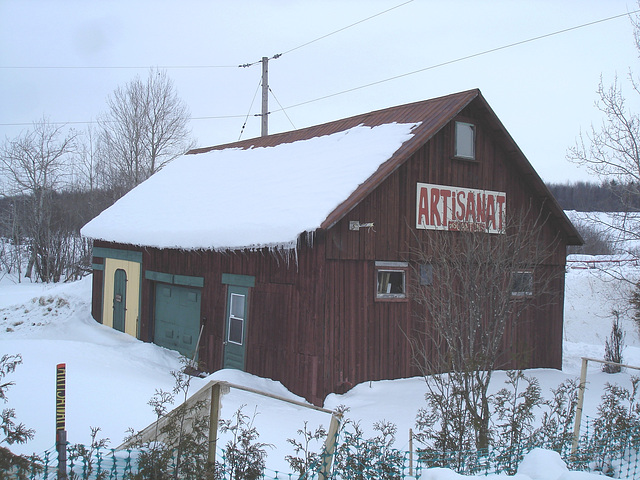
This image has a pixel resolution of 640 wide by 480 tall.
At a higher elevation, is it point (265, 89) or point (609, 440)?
point (265, 89)

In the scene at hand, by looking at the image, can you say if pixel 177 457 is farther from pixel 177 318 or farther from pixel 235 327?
pixel 177 318

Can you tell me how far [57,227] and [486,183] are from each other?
1193 inches

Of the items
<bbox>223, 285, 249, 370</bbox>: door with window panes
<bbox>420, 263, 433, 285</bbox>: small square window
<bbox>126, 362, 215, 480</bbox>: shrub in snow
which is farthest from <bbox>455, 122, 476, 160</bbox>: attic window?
<bbox>126, 362, 215, 480</bbox>: shrub in snow

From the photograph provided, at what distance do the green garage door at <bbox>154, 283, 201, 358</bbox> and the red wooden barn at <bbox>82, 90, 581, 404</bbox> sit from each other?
48 millimetres

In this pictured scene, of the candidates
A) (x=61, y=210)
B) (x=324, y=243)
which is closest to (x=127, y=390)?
(x=324, y=243)

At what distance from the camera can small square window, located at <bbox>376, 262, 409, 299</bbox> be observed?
37.1ft

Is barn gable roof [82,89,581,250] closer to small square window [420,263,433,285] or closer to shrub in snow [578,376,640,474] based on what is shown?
small square window [420,263,433,285]

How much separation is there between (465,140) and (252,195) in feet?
16.2

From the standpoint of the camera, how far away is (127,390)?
8.80m

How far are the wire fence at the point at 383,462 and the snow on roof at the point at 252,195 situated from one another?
16.8ft

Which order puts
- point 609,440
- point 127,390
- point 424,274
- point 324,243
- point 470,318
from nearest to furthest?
point 609,440
point 470,318
point 127,390
point 324,243
point 424,274

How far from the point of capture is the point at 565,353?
19.5 meters

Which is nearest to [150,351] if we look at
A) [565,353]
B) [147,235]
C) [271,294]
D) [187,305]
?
[187,305]

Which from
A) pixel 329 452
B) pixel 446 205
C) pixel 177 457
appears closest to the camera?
pixel 177 457
